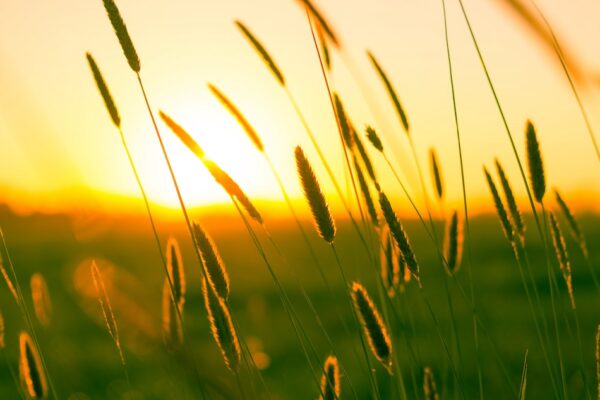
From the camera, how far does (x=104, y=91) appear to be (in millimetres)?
1158

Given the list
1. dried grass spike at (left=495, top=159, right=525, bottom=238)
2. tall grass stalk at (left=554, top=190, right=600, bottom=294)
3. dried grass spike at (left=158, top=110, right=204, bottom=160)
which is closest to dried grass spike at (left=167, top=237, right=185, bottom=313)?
dried grass spike at (left=158, top=110, right=204, bottom=160)

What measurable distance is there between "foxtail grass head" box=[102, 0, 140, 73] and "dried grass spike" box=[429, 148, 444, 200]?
32.7 inches

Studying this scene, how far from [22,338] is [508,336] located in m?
4.47

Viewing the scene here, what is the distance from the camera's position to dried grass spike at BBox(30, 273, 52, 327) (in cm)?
157

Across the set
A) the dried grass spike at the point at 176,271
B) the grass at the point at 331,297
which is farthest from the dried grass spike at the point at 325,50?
the dried grass spike at the point at 176,271

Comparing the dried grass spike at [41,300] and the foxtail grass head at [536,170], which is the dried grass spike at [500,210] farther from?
the dried grass spike at [41,300]

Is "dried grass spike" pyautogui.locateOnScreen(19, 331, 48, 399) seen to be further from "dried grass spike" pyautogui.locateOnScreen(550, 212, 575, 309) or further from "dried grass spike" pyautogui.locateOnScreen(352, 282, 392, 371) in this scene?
"dried grass spike" pyautogui.locateOnScreen(550, 212, 575, 309)

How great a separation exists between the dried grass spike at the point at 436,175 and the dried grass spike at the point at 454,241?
0.14m

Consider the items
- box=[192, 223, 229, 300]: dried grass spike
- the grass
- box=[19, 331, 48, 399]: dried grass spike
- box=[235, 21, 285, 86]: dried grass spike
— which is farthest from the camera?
box=[235, 21, 285, 86]: dried grass spike

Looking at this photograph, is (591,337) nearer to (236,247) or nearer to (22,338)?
(22,338)

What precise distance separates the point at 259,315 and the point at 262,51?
4.16ft

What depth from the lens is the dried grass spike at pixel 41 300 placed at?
5.16 ft

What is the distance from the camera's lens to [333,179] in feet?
4.42

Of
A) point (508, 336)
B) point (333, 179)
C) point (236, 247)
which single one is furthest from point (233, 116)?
point (236, 247)
